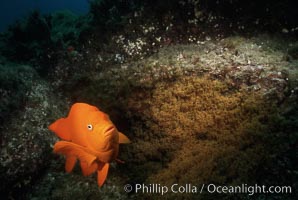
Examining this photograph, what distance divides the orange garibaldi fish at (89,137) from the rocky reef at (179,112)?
125cm

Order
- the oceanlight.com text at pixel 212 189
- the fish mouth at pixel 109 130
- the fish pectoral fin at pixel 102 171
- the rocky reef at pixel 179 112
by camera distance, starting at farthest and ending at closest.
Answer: the rocky reef at pixel 179 112 < the oceanlight.com text at pixel 212 189 < the fish pectoral fin at pixel 102 171 < the fish mouth at pixel 109 130

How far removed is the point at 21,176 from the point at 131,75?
223 cm

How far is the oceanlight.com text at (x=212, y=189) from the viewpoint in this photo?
2.96 metres

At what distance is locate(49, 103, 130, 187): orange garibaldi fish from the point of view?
7.40 feet

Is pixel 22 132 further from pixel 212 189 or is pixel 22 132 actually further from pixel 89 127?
pixel 212 189

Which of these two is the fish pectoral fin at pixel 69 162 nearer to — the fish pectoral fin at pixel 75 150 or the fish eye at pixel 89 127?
the fish pectoral fin at pixel 75 150

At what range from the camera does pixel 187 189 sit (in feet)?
10.8

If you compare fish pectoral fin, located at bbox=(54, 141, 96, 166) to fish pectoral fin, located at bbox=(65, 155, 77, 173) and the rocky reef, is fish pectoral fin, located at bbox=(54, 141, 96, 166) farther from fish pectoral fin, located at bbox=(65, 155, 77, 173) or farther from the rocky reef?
the rocky reef

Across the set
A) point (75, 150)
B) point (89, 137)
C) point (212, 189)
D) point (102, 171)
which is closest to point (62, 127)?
point (75, 150)

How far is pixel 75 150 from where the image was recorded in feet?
8.52

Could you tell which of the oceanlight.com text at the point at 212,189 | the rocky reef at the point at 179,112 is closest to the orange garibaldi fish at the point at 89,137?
the oceanlight.com text at the point at 212,189

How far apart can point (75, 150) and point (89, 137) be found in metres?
0.38

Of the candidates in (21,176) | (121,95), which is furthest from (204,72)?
(21,176)

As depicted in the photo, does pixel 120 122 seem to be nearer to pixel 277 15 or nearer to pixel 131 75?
pixel 131 75
